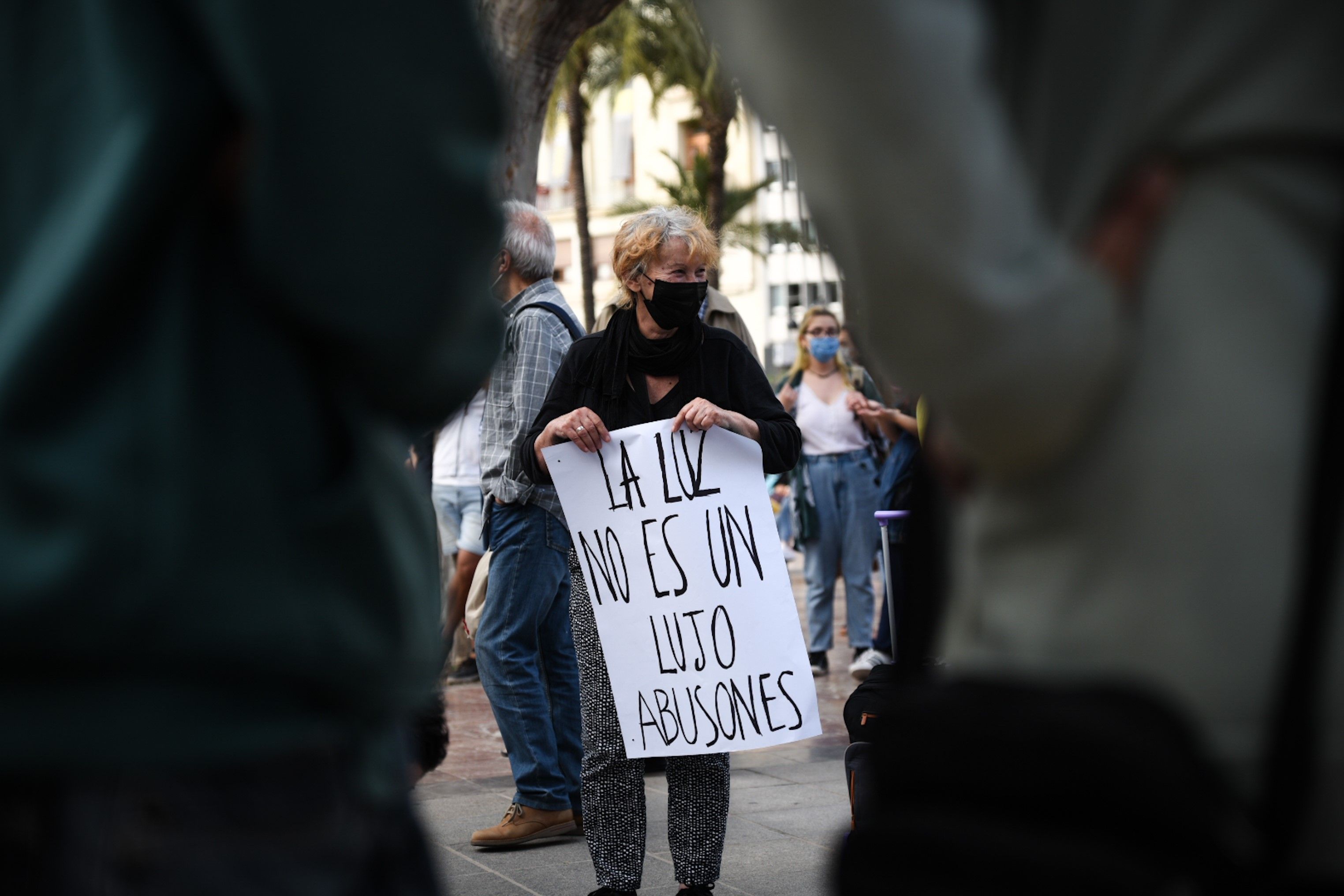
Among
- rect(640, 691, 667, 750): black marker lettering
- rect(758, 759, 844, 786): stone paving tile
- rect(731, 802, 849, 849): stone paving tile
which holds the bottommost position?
rect(758, 759, 844, 786): stone paving tile

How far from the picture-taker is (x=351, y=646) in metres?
1.27

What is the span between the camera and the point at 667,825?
5.30 meters

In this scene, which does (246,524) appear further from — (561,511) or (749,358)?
(561,511)

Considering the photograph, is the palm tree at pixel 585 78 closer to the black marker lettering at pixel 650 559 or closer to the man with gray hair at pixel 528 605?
the man with gray hair at pixel 528 605

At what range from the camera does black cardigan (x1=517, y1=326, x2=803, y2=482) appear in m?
4.64

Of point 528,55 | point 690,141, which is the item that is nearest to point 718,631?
point 528,55

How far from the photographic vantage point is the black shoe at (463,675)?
9.45 m

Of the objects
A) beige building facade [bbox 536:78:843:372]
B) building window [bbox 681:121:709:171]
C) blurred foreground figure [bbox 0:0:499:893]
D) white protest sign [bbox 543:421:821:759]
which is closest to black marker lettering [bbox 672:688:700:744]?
white protest sign [bbox 543:421:821:759]

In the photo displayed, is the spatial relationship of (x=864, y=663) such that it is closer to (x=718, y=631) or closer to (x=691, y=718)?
(x=718, y=631)

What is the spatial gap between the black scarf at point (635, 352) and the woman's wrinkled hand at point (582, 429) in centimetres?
10

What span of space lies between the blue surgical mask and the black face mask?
618 centimetres

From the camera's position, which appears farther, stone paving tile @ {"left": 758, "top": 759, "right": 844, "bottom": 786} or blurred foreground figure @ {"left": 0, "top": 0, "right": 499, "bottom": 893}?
stone paving tile @ {"left": 758, "top": 759, "right": 844, "bottom": 786}

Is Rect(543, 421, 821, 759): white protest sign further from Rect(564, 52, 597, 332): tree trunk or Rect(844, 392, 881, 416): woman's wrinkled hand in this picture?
Rect(564, 52, 597, 332): tree trunk

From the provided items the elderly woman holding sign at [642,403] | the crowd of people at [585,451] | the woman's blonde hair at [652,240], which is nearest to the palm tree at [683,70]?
the crowd of people at [585,451]
